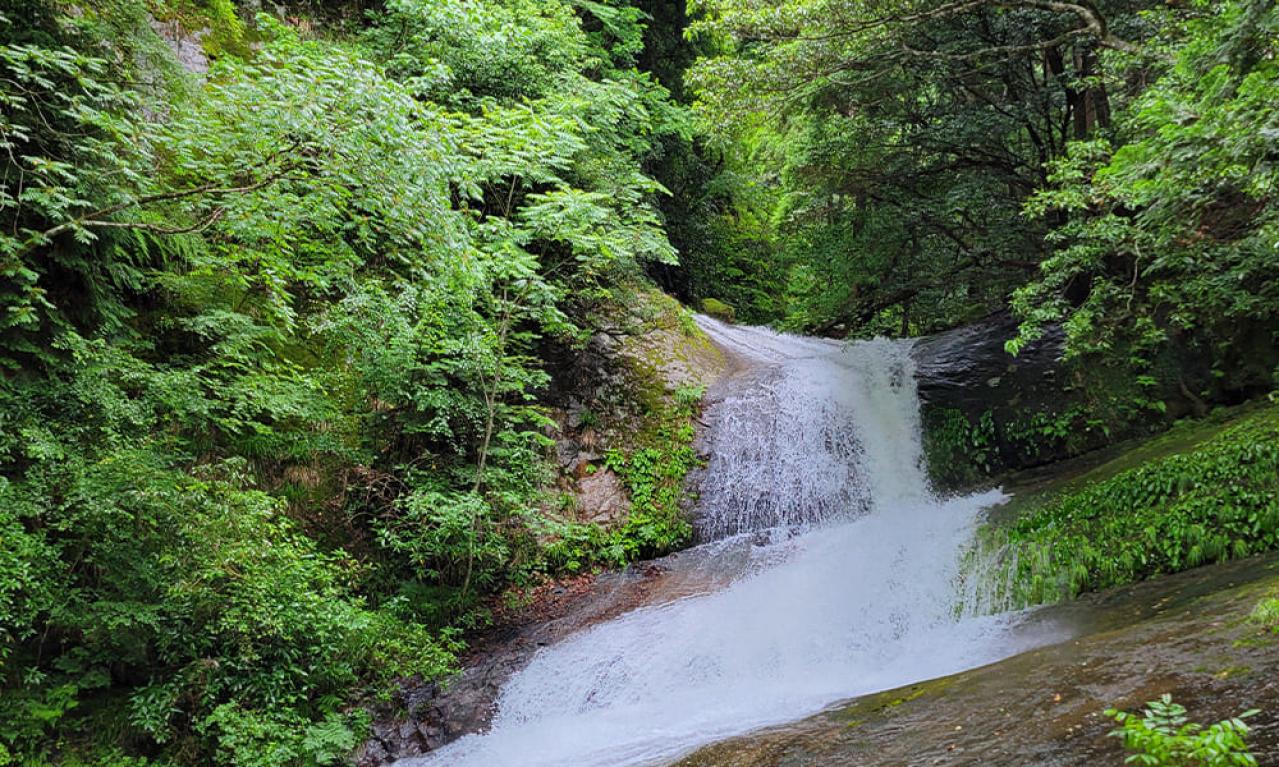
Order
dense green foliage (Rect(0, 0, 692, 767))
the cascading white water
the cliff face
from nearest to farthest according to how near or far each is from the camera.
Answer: dense green foliage (Rect(0, 0, 692, 767)), the cascading white water, the cliff face

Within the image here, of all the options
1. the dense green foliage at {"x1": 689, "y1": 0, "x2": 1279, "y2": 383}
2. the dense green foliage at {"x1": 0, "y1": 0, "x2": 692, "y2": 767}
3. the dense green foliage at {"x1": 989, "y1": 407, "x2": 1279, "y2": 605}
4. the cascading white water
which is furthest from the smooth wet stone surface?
the dense green foliage at {"x1": 0, "y1": 0, "x2": 692, "y2": 767}

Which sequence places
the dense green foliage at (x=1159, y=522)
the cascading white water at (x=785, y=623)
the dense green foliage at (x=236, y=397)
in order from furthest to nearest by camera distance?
the dense green foliage at (x=1159, y=522) < the cascading white water at (x=785, y=623) < the dense green foliage at (x=236, y=397)

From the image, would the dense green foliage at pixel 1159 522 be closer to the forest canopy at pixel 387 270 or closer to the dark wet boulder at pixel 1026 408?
the forest canopy at pixel 387 270

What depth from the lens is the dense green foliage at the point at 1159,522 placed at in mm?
5855

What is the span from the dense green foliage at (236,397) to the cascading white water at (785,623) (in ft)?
4.58

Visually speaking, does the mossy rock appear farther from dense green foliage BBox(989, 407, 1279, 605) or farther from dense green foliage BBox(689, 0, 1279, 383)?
dense green foliage BBox(989, 407, 1279, 605)

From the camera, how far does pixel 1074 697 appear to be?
3.41 m

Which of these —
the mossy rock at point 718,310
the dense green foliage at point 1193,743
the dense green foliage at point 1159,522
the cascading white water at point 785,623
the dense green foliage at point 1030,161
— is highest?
the dense green foliage at point 1030,161

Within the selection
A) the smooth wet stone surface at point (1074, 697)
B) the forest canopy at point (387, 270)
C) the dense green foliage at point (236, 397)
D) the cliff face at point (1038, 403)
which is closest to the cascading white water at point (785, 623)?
the cliff face at point (1038, 403)

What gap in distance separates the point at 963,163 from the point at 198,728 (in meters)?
13.0

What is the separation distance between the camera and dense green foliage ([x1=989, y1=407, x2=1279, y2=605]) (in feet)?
19.2

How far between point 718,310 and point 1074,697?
1493 centimetres

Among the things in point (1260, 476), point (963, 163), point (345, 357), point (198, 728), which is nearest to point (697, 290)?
point (963, 163)

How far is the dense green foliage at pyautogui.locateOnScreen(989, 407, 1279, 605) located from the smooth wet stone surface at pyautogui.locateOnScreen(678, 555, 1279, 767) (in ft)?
2.33
